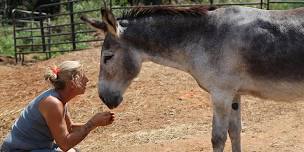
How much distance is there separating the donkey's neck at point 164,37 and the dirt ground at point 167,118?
168 cm

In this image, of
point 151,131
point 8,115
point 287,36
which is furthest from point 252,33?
point 8,115

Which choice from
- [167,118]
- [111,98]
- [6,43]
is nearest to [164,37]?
[111,98]

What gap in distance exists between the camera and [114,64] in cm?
558

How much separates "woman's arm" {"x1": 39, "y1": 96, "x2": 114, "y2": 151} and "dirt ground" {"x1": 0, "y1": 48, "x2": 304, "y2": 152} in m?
2.57

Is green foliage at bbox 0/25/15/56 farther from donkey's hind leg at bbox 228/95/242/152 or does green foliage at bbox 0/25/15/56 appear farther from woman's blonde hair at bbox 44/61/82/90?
woman's blonde hair at bbox 44/61/82/90

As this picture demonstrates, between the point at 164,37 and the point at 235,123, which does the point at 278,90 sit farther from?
the point at 164,37

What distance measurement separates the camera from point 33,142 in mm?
4551

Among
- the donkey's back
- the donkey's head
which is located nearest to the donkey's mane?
the donkey's head

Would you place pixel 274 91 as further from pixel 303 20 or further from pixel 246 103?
pixel 246 103

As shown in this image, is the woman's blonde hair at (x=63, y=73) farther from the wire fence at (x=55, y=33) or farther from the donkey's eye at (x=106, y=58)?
the wire fence at (x=55, y=33)

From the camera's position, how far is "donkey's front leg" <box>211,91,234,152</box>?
527 centimetres

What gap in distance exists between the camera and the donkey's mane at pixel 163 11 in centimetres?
562

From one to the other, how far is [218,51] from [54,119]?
73.3 inches

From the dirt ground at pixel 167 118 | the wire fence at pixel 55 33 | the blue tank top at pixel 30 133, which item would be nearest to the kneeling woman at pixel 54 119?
the blue tank top at pixel 30 133
